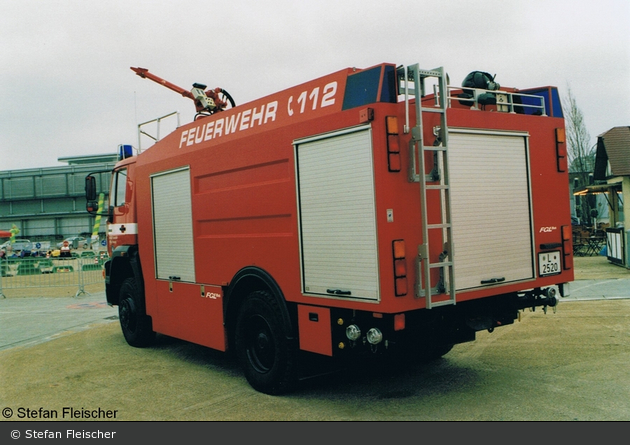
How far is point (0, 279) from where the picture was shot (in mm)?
16688

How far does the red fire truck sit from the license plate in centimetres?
2

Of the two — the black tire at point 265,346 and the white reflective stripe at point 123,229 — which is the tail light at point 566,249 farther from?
the white reflective stripe at point 123,229

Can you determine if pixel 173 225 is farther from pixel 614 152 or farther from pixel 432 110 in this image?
pixel 614 152

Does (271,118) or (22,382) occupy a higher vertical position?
(271,118)

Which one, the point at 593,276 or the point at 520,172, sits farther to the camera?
the point at 593,276

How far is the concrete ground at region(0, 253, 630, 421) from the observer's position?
511cm

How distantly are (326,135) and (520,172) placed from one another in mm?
2113

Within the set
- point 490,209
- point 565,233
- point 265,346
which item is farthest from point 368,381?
point 565,233

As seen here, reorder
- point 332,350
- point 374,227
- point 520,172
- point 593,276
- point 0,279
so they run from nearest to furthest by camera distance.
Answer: point 374,227 < point 332,350 < point 520,172 < point 593,276 < point 0,279

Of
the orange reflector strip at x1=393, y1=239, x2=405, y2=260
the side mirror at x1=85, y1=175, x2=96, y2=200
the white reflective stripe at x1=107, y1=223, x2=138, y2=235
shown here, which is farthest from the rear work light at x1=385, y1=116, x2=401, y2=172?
the side mirror at x1=85, y1=175, x2=96, y2=200

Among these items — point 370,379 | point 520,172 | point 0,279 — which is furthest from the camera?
point 0,279

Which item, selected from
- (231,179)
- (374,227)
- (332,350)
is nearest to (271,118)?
(231,179)

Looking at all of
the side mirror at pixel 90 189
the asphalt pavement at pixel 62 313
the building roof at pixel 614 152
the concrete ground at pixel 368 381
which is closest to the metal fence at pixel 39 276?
the asphalt pavement at pixel 62 313

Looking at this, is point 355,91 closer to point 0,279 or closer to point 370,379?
point 370,379
